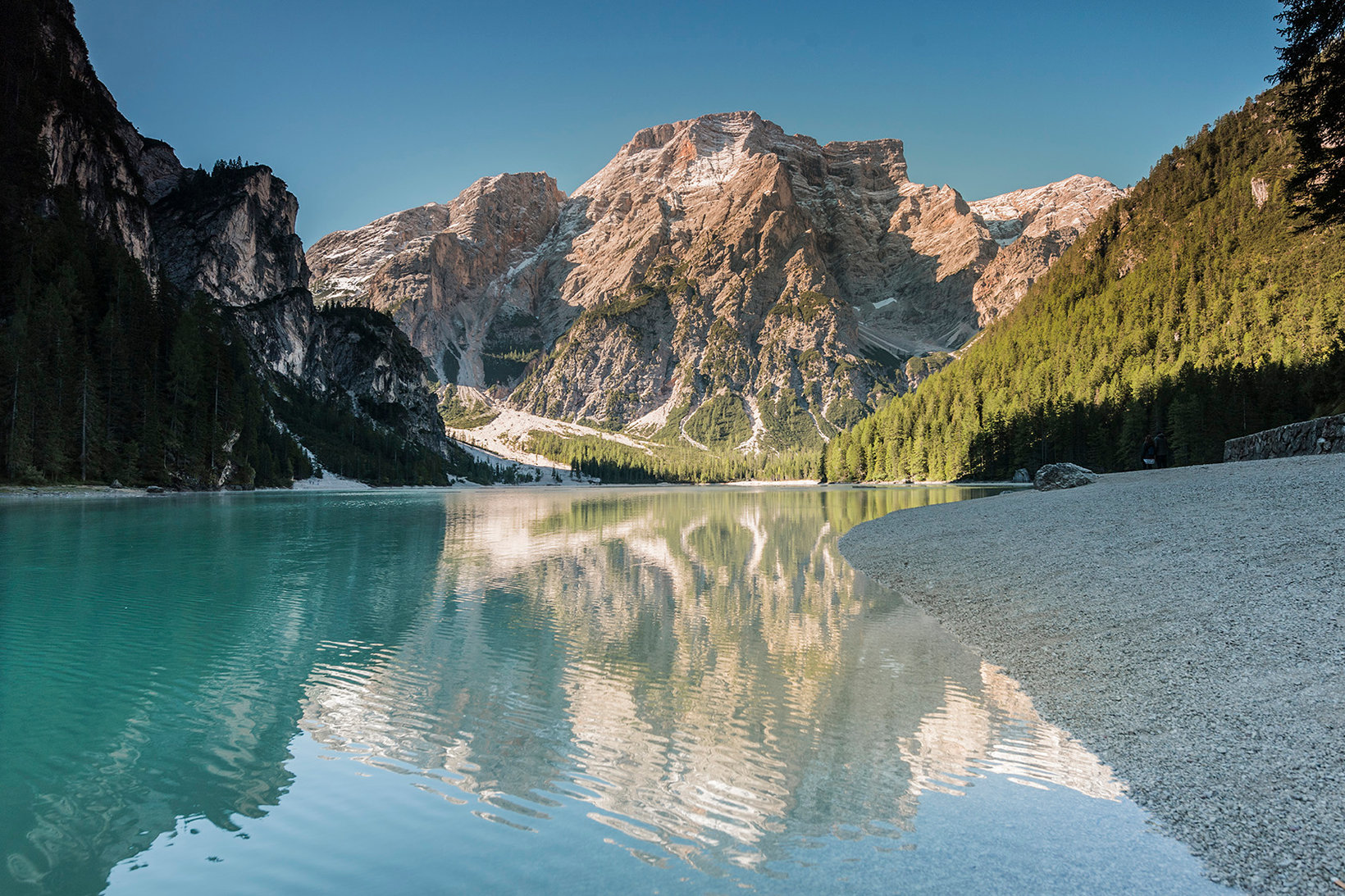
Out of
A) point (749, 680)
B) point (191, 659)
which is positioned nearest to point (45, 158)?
point (191, 659)

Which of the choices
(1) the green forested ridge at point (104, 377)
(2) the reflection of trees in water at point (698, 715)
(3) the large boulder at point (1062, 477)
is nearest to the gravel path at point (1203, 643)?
(2) the reflection of trees in water at point (698, 715)

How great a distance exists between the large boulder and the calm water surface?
90.2 feet

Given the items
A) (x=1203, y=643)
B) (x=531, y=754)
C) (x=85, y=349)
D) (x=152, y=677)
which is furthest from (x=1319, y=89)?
(x=85, y=349)

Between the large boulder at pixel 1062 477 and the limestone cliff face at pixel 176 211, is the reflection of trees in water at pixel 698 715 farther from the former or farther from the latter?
the limestone cliff face at pixel 176 211

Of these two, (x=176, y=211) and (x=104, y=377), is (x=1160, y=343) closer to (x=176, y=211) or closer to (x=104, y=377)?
(x=104, y=377)

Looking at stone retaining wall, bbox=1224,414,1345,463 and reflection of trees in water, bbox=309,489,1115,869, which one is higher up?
stone retaining wall, bbox=1224,414,1345,463

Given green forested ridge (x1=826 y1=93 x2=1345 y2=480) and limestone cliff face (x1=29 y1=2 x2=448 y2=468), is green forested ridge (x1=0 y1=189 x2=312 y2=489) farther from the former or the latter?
green forested ridge (x1=826 y1=93 x2=1345 y2=480)

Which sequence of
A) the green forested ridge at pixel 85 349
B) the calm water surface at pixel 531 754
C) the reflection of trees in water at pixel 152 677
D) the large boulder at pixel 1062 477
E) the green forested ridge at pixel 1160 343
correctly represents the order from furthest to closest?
the green forested ridge at pixel 1160 343
the green forested ridge at pixel 85 349
the large boulder at pixel 1062 477
the reflection of trees in water at pixel 152 677
the calm water surface at pixel 531 754

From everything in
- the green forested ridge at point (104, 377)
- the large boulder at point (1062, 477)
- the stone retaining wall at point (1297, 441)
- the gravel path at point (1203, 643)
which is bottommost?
the gravel path at point (1203, 643)

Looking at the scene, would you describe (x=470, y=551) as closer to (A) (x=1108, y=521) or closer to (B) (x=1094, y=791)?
(A) (x=1108, y=521)

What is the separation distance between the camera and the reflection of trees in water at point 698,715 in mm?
6734

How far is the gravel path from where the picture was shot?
224 inches

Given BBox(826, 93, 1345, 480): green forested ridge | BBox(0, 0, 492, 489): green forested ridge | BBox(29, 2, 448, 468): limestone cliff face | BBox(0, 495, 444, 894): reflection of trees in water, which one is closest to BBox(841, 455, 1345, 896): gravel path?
BBox(0, 495, 444, 894): reflection of trees in water

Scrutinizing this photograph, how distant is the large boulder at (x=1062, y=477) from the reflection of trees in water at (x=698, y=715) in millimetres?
28356
